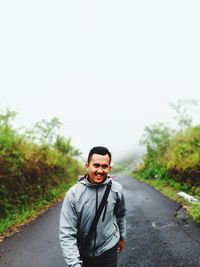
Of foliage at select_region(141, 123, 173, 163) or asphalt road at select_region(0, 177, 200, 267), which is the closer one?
asphalt road at select_region(0, 177, 200, 267)

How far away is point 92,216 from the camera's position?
308 cm

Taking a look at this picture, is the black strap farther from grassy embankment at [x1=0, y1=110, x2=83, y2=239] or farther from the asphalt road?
grassy embankment at [x1=0, y1=110, x2=83, y2=239]

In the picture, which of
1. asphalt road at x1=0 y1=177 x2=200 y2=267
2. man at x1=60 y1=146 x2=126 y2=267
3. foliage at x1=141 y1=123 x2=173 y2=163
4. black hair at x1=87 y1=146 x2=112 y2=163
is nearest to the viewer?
man at x1=60 y1=146 x2=126 y2=267

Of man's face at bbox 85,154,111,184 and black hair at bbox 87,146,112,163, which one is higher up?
black hair at bbox 87,146,112,163

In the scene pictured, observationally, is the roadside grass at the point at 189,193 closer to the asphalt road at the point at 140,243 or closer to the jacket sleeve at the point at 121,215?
the asphalt road at the point at 140,243

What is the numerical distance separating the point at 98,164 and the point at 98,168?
41 mm

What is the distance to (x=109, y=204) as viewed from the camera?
321 cm

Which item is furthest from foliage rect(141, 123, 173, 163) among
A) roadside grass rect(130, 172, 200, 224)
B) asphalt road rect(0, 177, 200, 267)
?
asphalt road rect(0, 177, 200, 267)

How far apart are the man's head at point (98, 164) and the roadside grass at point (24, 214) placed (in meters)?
6.26

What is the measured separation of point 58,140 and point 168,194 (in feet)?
46.0

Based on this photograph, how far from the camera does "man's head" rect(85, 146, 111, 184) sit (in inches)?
124

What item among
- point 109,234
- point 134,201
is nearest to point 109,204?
point 109,234

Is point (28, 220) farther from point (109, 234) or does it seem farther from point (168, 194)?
point (109, 234)

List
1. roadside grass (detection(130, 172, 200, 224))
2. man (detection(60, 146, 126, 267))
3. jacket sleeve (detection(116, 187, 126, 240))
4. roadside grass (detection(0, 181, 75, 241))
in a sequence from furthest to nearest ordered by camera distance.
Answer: roadside grass (detection(0, 181, 75, 241)), roadside grass (detection(130, 172, 200, 224)), jacket sleeve (detection(116, 187, 126, 240)), man (detection(60, 146, 126, 267))
